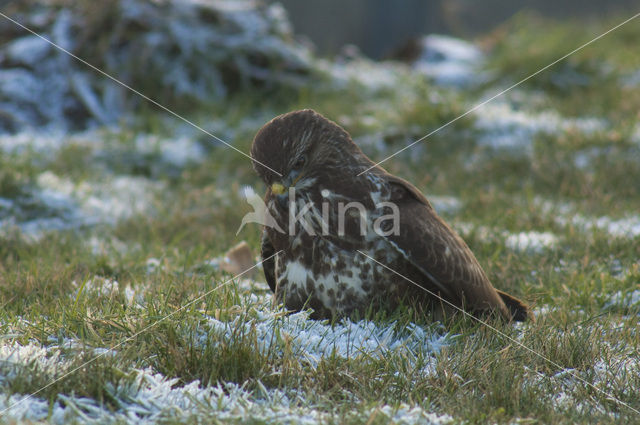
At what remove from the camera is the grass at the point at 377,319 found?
2.83 metres

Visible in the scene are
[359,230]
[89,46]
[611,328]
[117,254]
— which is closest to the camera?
[359,230]

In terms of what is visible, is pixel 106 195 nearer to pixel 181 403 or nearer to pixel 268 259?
pixel 268 259

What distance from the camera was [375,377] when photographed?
297 cm

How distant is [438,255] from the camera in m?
3.48

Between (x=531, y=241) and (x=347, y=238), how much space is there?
228 centimetres

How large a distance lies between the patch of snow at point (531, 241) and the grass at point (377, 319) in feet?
0.30

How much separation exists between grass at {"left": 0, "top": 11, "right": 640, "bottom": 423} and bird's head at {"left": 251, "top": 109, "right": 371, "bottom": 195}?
2.02 feet

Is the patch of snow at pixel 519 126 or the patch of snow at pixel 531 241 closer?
the patch of snow at pixel 531 241

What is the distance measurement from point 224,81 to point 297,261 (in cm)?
618

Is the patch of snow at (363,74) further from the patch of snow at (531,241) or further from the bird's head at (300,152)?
the bird's head at (300,152)

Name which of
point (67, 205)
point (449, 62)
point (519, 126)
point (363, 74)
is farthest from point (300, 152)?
point (449, 62)

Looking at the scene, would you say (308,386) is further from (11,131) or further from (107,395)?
(11,131)

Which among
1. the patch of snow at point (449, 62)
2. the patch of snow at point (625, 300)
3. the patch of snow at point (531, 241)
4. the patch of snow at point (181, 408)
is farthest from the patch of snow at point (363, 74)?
the patch of snow at point (181, 408)

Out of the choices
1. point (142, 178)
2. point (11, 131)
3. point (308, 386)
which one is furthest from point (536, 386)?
point (11, 131)
